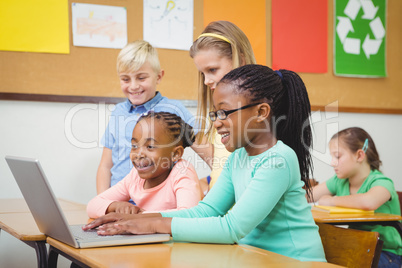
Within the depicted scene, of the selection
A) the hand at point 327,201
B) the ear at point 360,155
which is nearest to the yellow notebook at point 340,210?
the hand at point 327,201

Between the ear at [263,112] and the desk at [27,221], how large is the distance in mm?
647

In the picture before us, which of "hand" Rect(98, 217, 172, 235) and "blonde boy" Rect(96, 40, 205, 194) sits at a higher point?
"blonde boy" Rect(96, 40, 205, 194)

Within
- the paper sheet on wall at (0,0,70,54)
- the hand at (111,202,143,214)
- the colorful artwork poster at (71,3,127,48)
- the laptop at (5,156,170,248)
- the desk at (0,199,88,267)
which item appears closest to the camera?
the laptop at (5,156,170,248)

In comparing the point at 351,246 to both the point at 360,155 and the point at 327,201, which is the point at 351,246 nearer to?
the point at 327,201

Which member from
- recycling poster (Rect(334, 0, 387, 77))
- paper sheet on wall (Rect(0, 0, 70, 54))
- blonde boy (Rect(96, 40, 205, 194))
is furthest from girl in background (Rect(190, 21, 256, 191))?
recycling poster (Rect(334, 0, 387, 77))

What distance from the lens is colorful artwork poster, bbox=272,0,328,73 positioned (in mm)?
3107

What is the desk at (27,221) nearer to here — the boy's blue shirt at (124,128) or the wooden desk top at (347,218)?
the boy's blue shirt at (124,128)

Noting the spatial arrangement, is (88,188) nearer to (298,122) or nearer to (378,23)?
(298,122)

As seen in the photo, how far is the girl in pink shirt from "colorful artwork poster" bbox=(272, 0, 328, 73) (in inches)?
63.2

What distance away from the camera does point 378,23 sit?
131 inches

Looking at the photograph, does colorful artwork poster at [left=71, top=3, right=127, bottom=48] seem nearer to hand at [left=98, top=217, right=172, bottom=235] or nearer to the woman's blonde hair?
the woman's blonde hair

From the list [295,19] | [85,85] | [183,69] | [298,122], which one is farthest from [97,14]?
[298,122]

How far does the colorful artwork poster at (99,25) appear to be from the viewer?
263cm

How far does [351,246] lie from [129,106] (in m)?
1.35
